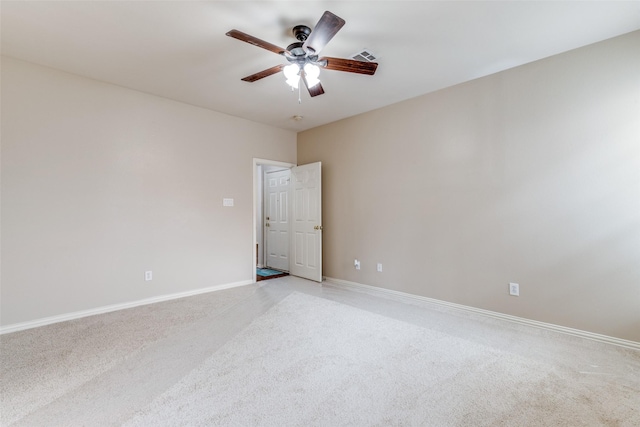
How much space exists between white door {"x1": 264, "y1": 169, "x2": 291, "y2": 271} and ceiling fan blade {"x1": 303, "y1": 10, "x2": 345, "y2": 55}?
3510mm

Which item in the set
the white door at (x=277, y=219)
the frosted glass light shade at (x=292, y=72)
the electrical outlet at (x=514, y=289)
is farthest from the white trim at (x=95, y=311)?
the electrical outlet at (x=514, y=289)

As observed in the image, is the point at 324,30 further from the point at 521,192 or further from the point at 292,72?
the point at 521,192

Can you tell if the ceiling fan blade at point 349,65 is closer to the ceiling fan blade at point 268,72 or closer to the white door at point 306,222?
the ceiling fan blade at point 268,72

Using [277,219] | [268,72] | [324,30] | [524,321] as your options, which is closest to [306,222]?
[277,219]

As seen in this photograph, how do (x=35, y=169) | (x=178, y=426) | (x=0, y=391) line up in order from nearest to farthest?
(x=178, y=426) < (x=0, y=391) < (x=35, y=169)

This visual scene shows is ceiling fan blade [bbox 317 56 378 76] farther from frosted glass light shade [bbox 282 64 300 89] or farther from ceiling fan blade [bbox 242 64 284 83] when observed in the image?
ceiling fan blade [bbox 242 64 284 83]

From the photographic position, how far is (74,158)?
10.4ft

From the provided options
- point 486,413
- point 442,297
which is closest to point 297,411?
point 486,413

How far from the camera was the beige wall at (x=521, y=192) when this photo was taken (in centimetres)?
253

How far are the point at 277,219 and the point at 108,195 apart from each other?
9.99ft

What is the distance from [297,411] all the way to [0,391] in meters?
1.99

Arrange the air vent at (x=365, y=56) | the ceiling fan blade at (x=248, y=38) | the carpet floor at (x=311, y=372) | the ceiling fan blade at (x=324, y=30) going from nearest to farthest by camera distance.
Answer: the carpet floor at (x=311, y=372) → the ceiling fan blade at (x=324, y=30) → the ceiling fan blade at (x=248, y=38) → the air vent at (x=365, y=56)

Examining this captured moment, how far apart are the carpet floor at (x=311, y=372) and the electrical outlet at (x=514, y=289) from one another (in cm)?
Answer: 32

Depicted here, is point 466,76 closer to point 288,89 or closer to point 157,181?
point 288,89
